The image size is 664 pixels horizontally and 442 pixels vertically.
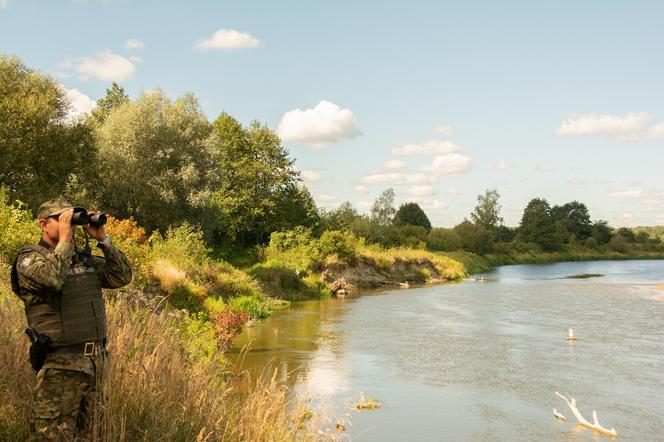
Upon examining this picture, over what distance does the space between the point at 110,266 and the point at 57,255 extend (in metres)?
Answer: 0.66

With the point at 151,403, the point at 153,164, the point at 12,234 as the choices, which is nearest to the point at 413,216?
the point at 153,164

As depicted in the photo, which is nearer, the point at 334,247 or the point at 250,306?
the point at 250,306

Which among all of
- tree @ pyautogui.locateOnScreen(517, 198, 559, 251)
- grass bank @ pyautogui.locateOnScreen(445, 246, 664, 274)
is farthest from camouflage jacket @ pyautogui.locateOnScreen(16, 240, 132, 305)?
tree @ pyautogui.locateOnScreen(517, 198, 559, 251)

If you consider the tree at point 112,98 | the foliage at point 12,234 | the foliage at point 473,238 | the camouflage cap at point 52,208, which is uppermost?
the tree at point 112,98

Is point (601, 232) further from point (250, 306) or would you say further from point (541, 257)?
point (250, 306)

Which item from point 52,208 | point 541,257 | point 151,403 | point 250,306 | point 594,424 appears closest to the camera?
point 52,208

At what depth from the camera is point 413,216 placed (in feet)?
270

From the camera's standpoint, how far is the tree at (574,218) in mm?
108562

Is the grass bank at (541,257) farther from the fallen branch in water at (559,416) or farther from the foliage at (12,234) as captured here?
the foliage at (12,234)

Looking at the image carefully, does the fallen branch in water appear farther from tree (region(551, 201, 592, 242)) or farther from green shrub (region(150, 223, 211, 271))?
tree (region(551, 201, 592, 242))

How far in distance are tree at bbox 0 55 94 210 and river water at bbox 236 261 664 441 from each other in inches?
411

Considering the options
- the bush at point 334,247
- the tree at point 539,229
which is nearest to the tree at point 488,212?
the tree at point 539,229

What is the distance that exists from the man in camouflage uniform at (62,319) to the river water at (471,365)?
4506 mm

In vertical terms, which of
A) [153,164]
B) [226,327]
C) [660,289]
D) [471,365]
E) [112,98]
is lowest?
[471,365]
